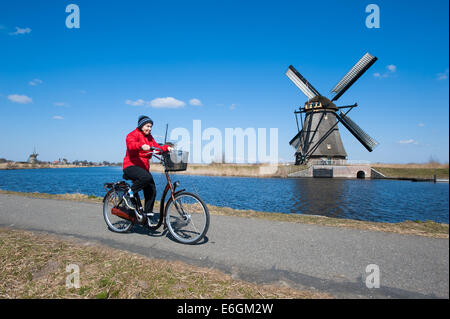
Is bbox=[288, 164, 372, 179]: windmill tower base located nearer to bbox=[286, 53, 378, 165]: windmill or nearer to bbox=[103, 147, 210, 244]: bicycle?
bbox=[286, 53, 378, 165]: windmill

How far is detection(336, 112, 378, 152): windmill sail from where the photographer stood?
3697 centimetres

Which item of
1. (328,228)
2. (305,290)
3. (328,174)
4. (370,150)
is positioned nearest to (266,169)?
(328,174)

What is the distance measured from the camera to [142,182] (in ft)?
15.1

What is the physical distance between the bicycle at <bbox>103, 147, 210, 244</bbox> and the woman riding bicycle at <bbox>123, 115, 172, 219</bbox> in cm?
20

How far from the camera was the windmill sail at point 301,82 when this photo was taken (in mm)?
40156

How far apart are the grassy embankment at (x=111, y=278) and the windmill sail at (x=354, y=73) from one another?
39.4 m

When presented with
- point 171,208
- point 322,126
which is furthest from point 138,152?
point 322,126

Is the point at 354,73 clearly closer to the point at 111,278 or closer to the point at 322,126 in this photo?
the point at 322,126

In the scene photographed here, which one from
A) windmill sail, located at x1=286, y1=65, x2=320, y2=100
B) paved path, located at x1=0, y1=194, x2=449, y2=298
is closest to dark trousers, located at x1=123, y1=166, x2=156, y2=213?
paved path, located at x1=0, y1=194, x2=449, y2=298

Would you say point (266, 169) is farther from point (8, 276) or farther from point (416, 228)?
point (8, 276)

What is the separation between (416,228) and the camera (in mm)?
4984

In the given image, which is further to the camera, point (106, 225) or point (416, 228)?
point (106, 225)

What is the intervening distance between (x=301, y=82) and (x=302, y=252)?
41693 millimetres

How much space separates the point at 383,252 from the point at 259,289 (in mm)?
2380
